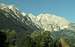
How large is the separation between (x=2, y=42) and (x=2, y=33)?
11.5 feet

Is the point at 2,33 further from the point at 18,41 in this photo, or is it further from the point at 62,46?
the point at 62,46

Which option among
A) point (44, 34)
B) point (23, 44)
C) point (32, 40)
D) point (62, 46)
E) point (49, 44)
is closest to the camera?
point (62, 46)

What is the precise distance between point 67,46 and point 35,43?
1692 cm

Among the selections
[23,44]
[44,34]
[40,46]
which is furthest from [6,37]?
[44,34]

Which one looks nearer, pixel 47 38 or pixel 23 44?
pixel 23 44

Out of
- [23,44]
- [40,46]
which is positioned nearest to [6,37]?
[23,44]

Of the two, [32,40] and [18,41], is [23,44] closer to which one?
[18,41]

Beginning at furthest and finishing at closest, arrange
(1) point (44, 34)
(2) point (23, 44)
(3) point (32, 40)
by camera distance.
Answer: (1) point (44, 34), (3) point (32, 40), (2) point (23, 44)

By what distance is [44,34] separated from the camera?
8262cm

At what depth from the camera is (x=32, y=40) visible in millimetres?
76938

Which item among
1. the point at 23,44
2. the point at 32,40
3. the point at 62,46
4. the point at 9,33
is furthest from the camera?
the point at 32,40

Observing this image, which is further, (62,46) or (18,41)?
(18,41)

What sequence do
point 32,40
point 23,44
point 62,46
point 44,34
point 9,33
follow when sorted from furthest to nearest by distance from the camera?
point 44,34 → point 32,40 → point 23,44 → point 9,33 → point 62,46

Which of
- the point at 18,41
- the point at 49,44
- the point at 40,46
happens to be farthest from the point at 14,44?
the point at 49,44
